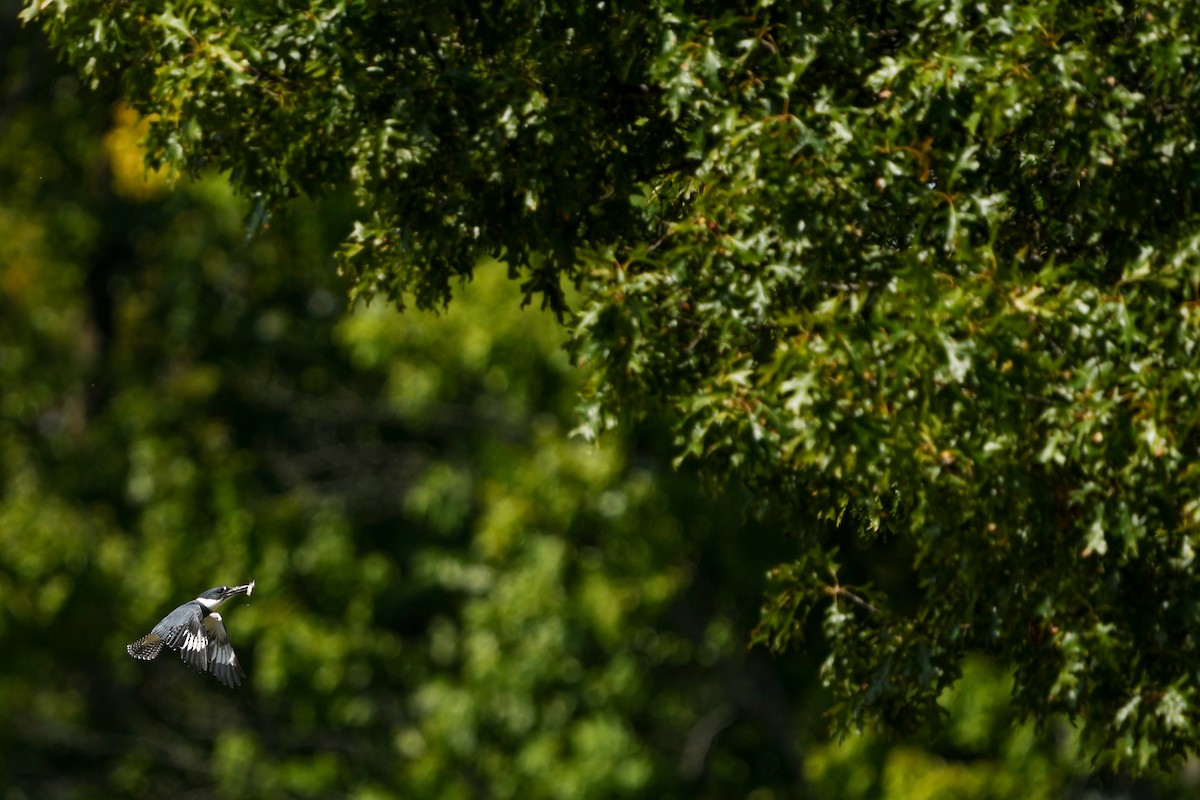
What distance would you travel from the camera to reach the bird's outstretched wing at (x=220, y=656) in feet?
25.0

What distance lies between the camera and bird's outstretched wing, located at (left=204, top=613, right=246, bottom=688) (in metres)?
7.62

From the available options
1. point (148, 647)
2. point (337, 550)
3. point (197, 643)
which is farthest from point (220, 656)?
point (337, 550)

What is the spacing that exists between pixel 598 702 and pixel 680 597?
3.41 feet

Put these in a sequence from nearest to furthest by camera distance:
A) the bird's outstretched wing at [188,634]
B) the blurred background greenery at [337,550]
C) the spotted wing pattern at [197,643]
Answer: the spotted wing pattern at [197,643] < the bird's outstretched wing at [188,634] < the blurred background greenery at [337,550]

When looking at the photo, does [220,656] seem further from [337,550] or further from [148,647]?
[337,550]

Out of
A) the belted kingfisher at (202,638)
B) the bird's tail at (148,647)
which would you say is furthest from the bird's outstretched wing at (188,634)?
the bird's tail at (148,647)

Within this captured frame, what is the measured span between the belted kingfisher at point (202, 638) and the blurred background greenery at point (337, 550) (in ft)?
24.0

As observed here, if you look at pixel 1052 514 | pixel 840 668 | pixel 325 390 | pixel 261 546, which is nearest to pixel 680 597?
pixel 261 546

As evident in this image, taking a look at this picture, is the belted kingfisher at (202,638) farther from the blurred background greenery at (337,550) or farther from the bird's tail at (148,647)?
the blurred background greenery at (337,550)

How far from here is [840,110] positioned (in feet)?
20.4

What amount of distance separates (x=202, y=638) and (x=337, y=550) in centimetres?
1003

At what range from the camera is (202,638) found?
310 inches

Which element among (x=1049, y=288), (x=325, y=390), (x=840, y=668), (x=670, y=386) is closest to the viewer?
(x=1049, y=288)

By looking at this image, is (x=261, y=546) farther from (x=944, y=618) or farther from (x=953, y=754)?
(x=944, y=618)
